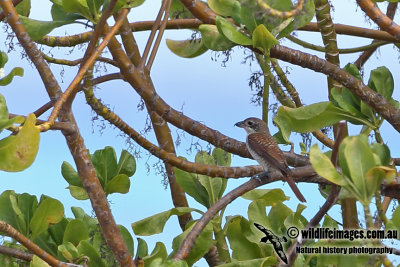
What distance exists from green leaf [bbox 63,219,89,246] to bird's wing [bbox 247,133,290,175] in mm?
1163

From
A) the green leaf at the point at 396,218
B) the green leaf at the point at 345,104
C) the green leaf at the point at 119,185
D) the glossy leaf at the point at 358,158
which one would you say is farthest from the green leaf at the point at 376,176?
the green leaf at the point at 119,185

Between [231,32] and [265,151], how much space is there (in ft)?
5.52

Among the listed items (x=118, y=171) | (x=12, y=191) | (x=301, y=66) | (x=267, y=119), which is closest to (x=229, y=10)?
(x=301, y=66)

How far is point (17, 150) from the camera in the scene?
268 centimetres

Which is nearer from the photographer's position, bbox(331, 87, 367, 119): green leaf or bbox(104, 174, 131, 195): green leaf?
bbox(331, 87, 367, 119): green leaf

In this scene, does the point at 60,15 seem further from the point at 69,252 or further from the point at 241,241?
the point at 241,241

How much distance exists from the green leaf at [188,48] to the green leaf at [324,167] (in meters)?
2.15

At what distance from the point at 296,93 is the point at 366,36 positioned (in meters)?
0.54

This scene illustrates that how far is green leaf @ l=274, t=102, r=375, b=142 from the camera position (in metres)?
3.46

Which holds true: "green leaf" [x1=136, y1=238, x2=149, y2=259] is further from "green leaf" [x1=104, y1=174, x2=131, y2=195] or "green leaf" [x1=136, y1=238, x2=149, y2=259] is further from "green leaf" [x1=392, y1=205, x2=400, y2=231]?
"green leaf" [x1=392, y1=205, x2=400, y2=231]

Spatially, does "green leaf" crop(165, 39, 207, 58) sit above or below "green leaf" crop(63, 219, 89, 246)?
above

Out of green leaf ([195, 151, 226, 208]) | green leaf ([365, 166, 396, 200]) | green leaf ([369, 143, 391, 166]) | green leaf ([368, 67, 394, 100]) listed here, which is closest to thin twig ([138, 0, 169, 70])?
green leaf ([195, 151, 226, 208])

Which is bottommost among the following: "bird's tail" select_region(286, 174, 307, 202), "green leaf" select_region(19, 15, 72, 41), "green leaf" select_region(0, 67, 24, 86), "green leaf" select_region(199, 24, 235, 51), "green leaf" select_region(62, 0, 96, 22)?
"bird's tail" select_region(286, 174, 307, 202)

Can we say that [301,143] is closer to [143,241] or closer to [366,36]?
[366,36]
